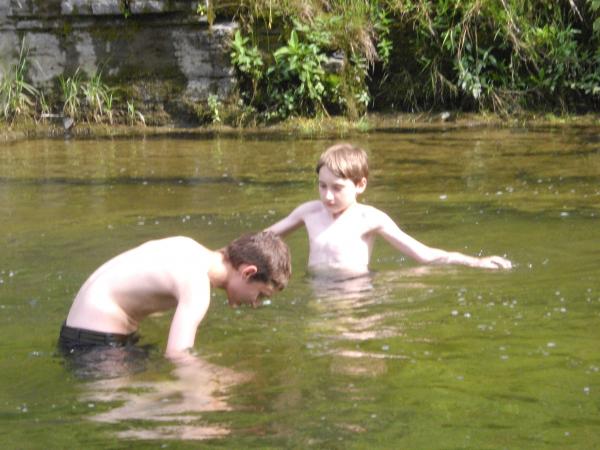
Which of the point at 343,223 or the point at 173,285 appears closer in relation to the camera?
the point at 173,285

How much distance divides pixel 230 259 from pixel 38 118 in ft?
33.0

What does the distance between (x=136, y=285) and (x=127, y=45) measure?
969cm

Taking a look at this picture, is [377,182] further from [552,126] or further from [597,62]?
[597,62]

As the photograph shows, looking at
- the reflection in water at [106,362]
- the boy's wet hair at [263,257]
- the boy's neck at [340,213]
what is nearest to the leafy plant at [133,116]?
the boy's neck at [340,213]

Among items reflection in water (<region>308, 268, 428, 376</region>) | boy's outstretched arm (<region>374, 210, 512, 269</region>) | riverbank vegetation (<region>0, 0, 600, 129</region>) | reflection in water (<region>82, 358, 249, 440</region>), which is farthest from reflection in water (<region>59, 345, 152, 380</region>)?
riverbank vegetation (<region>0, 0, 600, 129</region>)

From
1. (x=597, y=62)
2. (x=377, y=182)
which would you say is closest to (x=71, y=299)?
(x=377, y=182)

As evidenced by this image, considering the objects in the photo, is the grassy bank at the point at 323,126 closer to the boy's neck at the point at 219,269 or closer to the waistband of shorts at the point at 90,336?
the waistband of shorts at the point at 90,336

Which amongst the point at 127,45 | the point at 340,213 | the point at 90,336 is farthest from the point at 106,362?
the point at 127,45

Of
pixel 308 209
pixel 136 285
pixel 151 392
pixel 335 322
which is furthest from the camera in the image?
pixel 308 209

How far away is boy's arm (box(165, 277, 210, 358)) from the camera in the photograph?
5230 millimetres

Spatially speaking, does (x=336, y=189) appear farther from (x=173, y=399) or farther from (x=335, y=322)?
(x=173, y=399)

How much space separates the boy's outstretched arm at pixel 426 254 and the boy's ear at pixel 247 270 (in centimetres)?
214

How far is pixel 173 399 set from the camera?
16.5 ft

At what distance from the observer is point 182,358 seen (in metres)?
5.38
